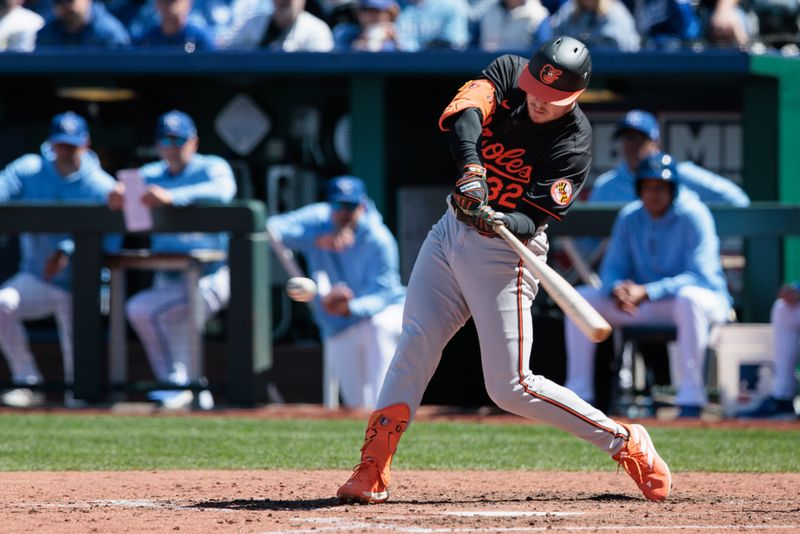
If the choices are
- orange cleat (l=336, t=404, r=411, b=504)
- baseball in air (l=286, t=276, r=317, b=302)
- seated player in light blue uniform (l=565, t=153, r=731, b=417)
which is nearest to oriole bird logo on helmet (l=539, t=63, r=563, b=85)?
orange cleat (l=336, t=404, r=411, b=504)

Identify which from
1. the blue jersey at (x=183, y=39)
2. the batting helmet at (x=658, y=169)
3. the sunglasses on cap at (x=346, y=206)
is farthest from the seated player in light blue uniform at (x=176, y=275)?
the batting helmet at (x=658, y=169)

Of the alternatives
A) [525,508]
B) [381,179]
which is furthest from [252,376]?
[525,508]

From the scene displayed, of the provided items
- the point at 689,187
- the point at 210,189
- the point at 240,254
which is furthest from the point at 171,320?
the point at 689,187

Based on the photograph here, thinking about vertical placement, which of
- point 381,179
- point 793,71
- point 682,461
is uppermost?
point 793,71

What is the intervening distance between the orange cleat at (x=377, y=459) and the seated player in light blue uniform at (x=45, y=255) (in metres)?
4.14

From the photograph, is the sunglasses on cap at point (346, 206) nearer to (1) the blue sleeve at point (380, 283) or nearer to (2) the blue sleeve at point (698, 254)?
(1) the blue sleeve at point (380, 283)

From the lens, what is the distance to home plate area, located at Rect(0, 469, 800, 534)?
427cm

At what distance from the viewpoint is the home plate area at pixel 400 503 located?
168 inches

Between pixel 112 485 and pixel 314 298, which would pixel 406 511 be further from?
pixel 314 298

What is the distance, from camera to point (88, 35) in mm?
10188

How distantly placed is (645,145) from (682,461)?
2732mm

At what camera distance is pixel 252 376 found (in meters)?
8.33

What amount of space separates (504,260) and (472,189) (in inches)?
13.9

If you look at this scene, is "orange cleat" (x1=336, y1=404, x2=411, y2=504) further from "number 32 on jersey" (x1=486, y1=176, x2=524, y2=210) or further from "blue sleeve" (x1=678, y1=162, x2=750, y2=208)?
"blue sleeve" (x1=678, y1=162, x2=750, y2=208)
